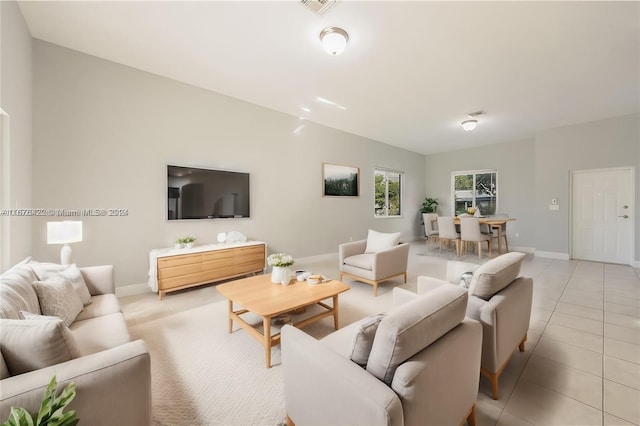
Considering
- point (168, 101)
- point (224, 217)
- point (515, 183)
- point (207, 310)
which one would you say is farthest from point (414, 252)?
point (168, 101)

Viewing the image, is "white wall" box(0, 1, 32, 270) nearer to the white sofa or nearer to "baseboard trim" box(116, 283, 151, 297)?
"baseboard trim" box(116, 283, 151, 297)

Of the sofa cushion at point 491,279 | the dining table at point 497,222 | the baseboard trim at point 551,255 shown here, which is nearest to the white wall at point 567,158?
the baseboard trim at point 551,255

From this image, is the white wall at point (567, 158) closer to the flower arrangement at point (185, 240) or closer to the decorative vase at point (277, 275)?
the decorative vase at point (277, 275)

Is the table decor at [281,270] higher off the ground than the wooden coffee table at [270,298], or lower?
higher

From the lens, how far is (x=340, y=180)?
235 inches

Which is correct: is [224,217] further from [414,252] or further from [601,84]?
[601,84]

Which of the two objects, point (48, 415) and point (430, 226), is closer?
point (48, 415)

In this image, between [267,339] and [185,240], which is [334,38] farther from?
[185,240]

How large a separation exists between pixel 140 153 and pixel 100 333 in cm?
259

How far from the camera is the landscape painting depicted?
5676mm

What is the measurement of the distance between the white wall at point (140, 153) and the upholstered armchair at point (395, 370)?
3159 millimetres

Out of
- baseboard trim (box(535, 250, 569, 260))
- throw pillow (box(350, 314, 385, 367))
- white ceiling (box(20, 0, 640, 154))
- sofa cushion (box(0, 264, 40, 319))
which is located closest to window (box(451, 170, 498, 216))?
baseboard trim (box(535, 250, 569, 260))

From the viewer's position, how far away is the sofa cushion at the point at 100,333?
1.50 meters

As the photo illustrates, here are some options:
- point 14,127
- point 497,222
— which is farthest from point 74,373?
point 497,222
